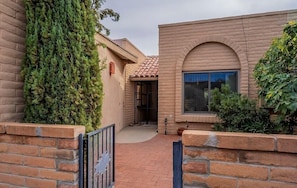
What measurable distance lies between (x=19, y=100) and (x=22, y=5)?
1129mm

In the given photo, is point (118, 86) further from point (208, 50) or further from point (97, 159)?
point (97, 159)

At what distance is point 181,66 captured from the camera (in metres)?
8.27

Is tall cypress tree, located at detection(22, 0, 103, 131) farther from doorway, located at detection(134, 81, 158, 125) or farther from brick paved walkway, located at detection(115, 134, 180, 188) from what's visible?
doorway, located at detection(134, 81, 158, 125)

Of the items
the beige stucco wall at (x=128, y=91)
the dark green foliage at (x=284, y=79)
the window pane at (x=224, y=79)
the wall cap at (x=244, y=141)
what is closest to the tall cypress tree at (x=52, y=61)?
the wall cap at (x=244, y=141)

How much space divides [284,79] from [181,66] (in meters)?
5.50

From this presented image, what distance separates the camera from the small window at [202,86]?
7918mm

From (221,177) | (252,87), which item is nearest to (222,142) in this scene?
(221,177)

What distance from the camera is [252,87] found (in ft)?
24.8

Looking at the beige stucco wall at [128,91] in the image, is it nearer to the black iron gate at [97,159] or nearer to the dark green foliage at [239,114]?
the dark green foliage at [239,114]

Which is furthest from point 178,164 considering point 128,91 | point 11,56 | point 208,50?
point 128,91

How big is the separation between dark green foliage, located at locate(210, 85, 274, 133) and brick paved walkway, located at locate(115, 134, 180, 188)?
1.81 meters

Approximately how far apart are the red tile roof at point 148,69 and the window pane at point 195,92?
7.12 feet

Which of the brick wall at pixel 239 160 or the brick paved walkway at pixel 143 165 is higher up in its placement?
the brick wall at pixel 239 160

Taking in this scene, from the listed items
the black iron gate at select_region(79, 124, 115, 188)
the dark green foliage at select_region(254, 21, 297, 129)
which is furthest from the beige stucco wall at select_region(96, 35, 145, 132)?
the dark green foliage at select_region(254, 21, 297, 129)
